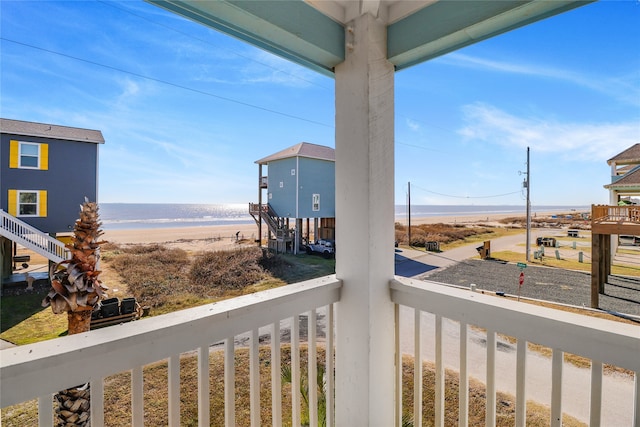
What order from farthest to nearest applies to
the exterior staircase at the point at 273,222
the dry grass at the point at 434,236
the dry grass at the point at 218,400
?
the exterior staircase at the point at 273,222 < the dry grass at the point at 434,236 < the dry grass at the point at 218,400

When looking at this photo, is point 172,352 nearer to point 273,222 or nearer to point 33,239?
point 33,239

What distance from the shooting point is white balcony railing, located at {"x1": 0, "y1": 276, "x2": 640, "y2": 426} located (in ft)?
1.86

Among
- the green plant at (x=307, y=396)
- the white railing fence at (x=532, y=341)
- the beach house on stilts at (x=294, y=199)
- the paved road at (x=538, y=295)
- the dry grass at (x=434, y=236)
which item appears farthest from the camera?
the beach house on stilts at (x=294, y=199)

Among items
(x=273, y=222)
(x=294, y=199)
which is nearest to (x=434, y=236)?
(x=294, y=199)

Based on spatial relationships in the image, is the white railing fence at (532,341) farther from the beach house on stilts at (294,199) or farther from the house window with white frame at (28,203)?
the beach house on stilts at (294,199)

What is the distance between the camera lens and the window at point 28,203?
721 millimetres

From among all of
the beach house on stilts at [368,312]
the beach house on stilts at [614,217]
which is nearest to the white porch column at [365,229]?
the beach house on stilts at [368,312]

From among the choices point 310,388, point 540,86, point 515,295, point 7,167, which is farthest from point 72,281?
point 540,86

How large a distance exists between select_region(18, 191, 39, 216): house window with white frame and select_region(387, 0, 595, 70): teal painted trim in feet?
3.87

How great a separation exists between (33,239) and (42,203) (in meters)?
0.10

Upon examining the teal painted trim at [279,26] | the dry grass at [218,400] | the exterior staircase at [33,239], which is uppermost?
the teal painted trim at [279,26]

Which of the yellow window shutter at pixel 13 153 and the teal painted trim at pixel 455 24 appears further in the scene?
the teal painted trim at pixel 455 24

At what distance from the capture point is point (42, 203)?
0.78 metres

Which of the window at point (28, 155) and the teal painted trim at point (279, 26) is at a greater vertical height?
the teal painted trim at point (279, 26)
